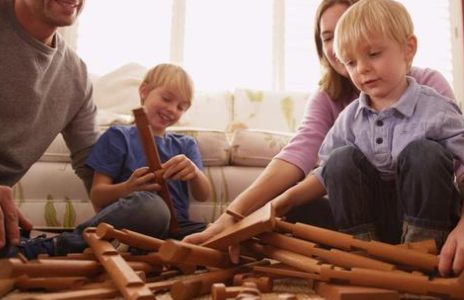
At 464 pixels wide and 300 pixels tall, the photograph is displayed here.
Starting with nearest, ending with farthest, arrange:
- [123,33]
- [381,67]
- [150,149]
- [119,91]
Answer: [381,67] → [150,149] → [119,91] → [123,33]

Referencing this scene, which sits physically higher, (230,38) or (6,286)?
(230,38)

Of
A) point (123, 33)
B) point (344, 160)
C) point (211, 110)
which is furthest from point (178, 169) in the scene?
point (123, 33)

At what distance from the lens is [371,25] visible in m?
0.83

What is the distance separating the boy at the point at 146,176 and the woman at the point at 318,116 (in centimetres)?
19

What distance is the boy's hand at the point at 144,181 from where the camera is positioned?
1.03 meters

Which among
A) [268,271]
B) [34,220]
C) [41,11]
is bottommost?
[34,220]

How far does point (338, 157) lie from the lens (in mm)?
811

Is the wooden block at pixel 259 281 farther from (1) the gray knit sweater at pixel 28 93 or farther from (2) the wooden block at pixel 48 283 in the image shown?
(1) the gray knit sweater at pixel 28 93

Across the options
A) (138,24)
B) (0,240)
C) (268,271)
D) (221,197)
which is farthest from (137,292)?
(138,24)

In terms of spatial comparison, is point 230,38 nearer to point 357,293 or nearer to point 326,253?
point 326,253

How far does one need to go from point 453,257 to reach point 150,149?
0.65 meters

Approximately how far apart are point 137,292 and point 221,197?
3.53 feet

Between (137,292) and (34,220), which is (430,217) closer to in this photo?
(137,292)

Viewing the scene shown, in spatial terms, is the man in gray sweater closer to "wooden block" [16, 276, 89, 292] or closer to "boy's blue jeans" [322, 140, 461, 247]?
"wooden block" [16, 276, 89, 292]
